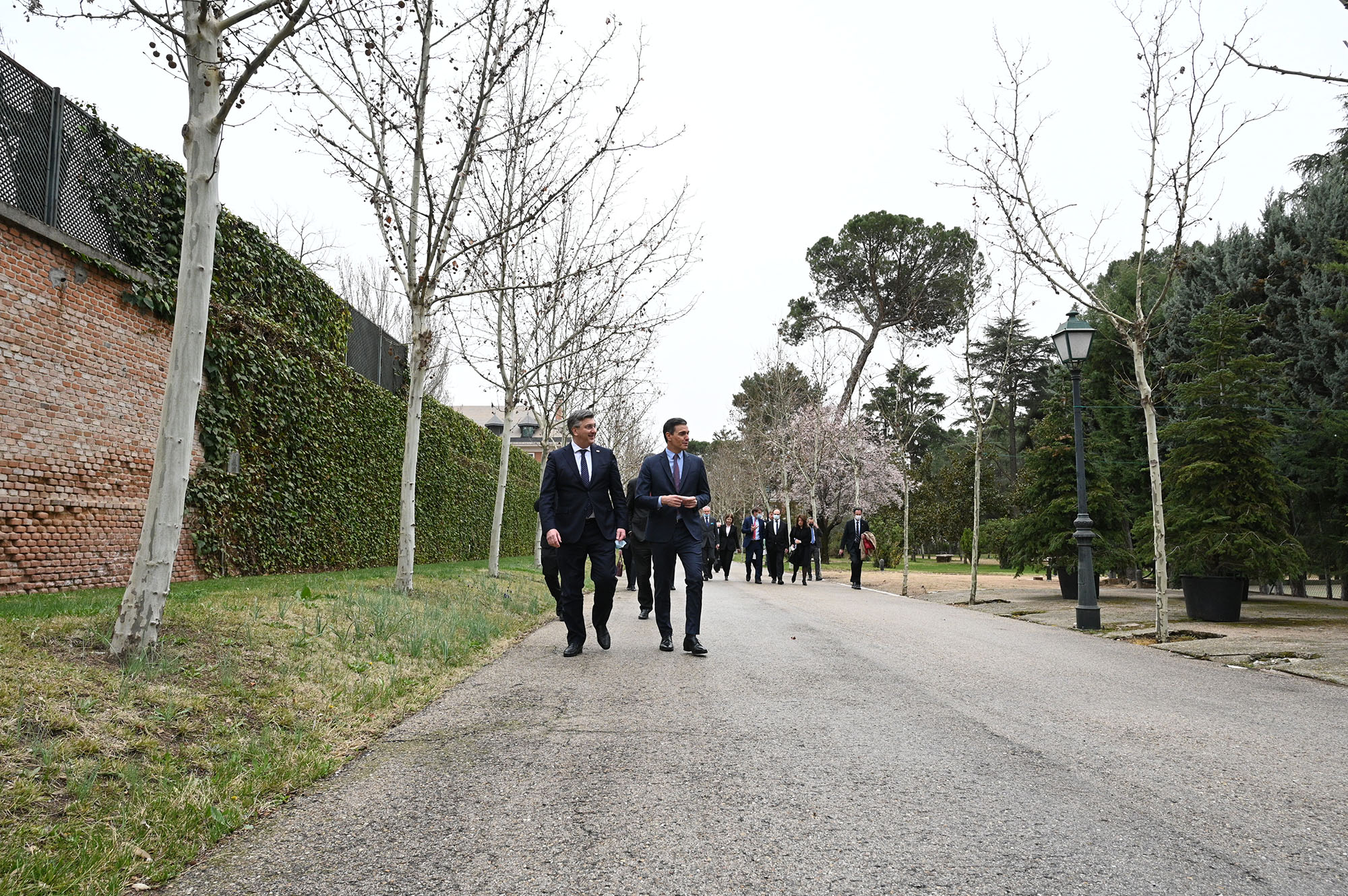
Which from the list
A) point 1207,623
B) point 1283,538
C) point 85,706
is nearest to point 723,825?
point 85,706

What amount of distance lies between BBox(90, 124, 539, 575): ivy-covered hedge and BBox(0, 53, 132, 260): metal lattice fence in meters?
0.15

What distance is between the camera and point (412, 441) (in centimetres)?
1034

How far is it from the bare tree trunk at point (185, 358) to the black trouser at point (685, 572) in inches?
148

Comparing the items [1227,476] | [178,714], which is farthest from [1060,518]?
[178,714]

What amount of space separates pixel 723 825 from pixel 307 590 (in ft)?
20.3

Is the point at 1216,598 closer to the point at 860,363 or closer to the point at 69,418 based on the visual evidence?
the point at 69,418

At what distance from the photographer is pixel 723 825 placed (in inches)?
121

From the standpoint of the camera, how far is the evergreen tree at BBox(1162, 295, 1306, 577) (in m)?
11.7

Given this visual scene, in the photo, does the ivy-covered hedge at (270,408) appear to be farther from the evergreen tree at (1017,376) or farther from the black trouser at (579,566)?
the evergreen tree at (1017,376)

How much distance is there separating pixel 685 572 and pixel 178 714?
13.7ft

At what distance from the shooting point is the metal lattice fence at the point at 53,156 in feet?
24.8

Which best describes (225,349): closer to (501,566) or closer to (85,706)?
(85,706)

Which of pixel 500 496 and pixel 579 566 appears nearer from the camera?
pixel 579 566

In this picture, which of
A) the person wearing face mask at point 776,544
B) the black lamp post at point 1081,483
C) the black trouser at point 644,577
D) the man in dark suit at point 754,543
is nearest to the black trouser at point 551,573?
the black trouser at point 644,577
